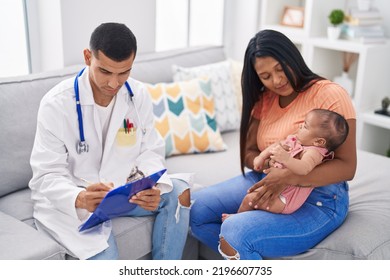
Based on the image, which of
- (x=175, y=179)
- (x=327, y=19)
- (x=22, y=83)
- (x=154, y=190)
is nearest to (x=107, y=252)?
(x=154, y=190)

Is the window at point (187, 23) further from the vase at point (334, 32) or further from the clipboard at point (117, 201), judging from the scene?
the clipboard at point (117, 201)

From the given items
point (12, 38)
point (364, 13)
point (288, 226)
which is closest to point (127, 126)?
point (288, 226)

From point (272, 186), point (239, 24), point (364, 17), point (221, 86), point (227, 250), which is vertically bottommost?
point (227, 250)

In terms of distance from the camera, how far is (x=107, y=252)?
150cm

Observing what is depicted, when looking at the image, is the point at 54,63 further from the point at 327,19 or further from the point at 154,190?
the point at 327,19

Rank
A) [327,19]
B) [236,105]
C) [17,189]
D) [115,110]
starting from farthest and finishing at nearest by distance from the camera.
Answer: [327,19] < [236,105] < [17,189] < [115,110]

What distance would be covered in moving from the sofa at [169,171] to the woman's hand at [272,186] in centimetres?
21

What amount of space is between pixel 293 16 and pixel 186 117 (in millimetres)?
1379

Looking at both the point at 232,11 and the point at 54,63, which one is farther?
the point at 232,11

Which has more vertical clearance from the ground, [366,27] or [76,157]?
[366,27]

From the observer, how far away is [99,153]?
169cm

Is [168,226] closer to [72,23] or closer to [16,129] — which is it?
[16,129]

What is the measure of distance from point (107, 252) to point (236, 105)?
1.29 m

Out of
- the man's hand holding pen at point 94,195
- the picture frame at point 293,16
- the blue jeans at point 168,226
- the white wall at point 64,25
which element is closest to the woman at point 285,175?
the blue jeans at point 168,226
